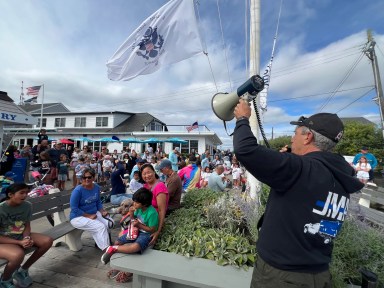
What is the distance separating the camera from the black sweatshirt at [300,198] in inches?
52.3

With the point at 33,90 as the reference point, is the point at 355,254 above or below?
below

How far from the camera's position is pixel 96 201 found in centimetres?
424

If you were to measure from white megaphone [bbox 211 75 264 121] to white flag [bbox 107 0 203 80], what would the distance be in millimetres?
4032

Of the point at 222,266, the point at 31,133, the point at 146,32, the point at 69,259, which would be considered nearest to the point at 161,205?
the point at 222,266

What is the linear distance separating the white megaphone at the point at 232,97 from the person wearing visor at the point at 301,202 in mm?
331

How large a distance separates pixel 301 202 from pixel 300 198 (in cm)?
2

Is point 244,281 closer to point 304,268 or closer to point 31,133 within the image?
point 304,268

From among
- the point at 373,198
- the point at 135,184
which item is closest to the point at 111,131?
the point at 135,184

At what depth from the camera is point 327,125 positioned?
143 centimetres

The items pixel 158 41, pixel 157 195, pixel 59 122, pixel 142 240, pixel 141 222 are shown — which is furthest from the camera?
pixel 59 122

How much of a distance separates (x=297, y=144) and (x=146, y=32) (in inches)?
207

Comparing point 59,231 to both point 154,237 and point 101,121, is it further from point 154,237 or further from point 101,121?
point 101,121

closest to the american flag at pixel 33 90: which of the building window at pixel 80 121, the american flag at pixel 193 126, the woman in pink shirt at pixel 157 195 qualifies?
the building window at pixel 80 121

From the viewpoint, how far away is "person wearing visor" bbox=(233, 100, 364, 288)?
1330 millimetres
